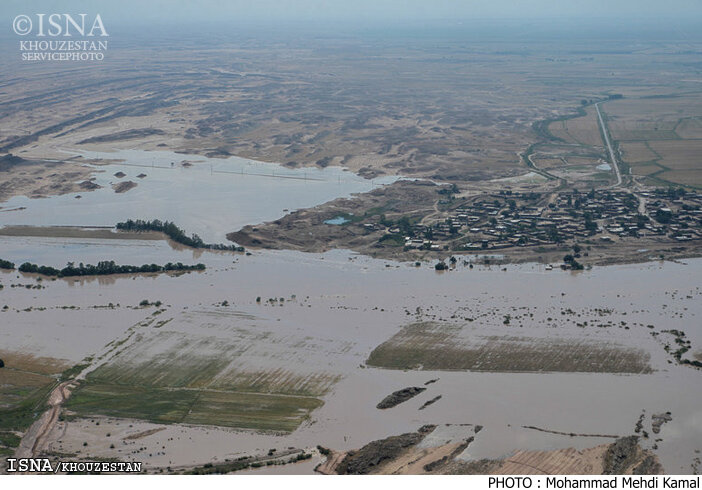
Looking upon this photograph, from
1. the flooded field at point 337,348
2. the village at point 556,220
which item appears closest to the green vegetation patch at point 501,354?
the flooded field at point 337,348

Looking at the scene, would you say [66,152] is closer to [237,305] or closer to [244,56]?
[237,305]

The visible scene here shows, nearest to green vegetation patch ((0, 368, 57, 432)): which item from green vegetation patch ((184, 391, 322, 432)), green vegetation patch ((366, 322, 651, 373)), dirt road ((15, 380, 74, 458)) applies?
dirt road ((15, 380, 74, 458))

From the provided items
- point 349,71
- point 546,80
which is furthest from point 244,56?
point 546,80

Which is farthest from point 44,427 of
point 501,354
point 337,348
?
point 501,354

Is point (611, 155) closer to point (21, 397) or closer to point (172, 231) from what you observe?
point (172, 231)

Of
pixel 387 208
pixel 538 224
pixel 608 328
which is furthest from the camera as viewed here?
pixel 387 208

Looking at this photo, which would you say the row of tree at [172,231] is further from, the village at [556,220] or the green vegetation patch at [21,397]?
the green vegetation patch at [21,397]
